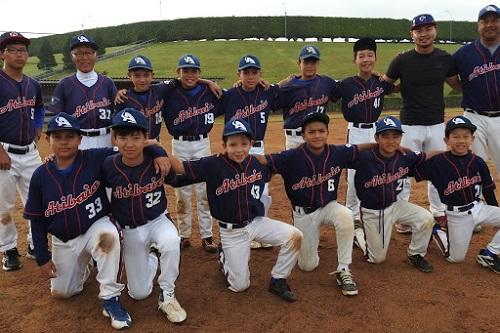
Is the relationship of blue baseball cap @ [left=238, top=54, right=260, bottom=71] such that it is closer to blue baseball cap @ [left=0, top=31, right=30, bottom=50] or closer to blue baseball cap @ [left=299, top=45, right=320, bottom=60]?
blue baseball cap @ [left=299, top=45, right=320, bottom=60]

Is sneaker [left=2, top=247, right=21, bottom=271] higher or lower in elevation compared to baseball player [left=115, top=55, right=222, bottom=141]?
lower

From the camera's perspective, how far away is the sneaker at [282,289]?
3832mm

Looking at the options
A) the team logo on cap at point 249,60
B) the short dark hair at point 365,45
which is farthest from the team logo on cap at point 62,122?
the short dark hair at point 365,45

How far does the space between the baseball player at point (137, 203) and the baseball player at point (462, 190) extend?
9.39ft

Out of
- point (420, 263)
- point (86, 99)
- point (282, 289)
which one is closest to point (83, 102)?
point (86, 99)

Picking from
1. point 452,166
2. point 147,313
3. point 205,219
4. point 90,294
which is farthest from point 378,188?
point 90,294

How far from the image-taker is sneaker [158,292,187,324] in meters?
3.50

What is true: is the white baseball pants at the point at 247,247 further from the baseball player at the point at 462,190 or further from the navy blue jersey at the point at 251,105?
the baseball player at the point at 462,190

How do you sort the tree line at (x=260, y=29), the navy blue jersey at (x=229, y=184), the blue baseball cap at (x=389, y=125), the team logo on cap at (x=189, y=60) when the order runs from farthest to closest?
the tree line at (x=260, y=29)
the team logo on cap at (x=189, y=60)
the blue baseball cap at (x=389, y=125)
the navy blue jersey at (x=229, y=184)

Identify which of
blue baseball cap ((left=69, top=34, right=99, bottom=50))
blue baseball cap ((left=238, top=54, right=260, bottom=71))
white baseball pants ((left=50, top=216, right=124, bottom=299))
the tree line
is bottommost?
white baseball pants ((left=50, top=216, right=124, bottom=299))

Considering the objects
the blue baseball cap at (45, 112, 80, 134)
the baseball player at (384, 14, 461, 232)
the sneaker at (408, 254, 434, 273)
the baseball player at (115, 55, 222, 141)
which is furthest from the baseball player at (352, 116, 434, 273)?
the blue baseball cap at (45, 112, 80, 134)

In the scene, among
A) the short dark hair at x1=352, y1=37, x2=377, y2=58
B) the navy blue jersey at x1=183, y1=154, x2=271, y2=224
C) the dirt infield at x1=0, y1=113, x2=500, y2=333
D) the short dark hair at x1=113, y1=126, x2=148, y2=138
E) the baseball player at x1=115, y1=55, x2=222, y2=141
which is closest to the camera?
the dirt infield at x1=0, y1=113, x2=500, y2=333

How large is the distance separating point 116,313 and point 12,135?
7.75 ft

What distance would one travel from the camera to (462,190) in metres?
4.57
